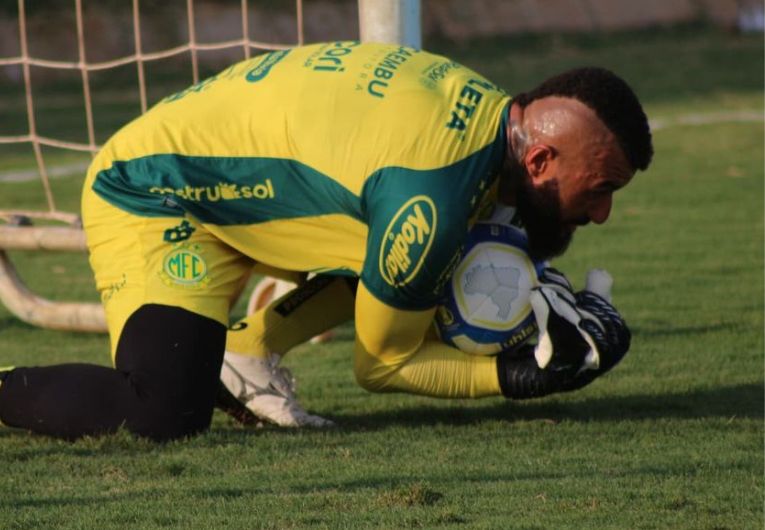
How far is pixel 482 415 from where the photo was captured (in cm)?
496

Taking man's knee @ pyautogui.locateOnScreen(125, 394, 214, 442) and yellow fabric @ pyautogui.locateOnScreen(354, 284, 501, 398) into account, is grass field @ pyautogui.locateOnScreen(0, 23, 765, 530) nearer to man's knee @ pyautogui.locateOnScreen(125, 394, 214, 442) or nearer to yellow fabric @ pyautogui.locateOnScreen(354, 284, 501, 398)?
man's knee @ pyautogui.locateOnScreen(125, 394, 214, 442)

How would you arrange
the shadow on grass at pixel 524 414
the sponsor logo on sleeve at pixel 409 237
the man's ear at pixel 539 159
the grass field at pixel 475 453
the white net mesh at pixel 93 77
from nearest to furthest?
the grass field at pixel 475 453 < the sponsor logo on sleeve at pixel 409 237 < the man's ear at pixel 539 159 < the shadow on grass at pixel 524 414 < the white net mesh at pixel 93 77

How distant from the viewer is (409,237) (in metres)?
4.13

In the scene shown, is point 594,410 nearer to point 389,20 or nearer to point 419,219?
point 419,219

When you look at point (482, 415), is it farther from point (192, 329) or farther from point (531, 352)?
point (192, 329)

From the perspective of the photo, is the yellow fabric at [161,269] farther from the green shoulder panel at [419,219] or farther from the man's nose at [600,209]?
the man's nose at [600,209]

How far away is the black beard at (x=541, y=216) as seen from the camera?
435cm

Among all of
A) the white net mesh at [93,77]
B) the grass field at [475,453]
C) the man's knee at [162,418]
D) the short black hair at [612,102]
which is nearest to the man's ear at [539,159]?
the short black hair at [612,102]

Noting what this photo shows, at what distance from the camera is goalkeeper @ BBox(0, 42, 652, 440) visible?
4195 mm

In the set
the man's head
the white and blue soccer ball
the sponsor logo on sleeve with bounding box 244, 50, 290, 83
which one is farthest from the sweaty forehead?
the sponsor logo on sleeve with bounding box 244, 50, 290, 83

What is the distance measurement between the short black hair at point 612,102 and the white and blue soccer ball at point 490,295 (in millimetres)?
544

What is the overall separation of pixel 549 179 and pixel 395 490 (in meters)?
0.99

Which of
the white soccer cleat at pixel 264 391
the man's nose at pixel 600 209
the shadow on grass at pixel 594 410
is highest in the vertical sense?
the man's nose at pixel 600 209

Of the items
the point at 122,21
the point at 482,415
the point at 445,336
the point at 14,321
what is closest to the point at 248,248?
the point at 445,336
